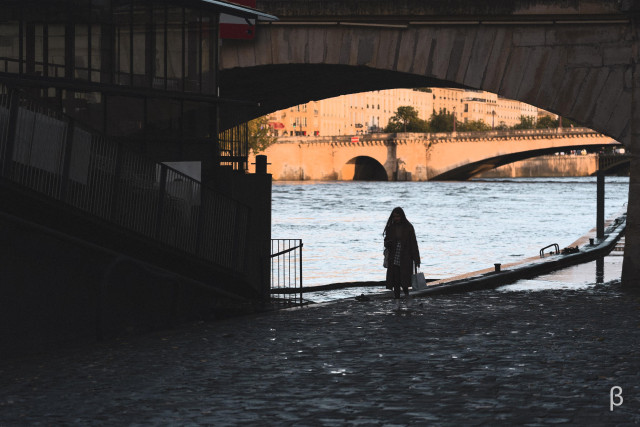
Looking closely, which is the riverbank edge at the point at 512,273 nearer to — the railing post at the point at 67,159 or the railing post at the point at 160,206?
the railing post at the point at 160,206

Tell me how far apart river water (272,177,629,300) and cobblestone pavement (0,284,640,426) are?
1209 centimetres

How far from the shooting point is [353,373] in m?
10.7

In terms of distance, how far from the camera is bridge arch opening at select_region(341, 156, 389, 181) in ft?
436

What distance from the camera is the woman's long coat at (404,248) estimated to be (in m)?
17.9

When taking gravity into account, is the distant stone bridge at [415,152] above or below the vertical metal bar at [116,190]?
above

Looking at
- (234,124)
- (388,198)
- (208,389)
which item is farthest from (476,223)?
(208,389)

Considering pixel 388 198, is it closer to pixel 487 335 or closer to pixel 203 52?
pixel 203 52

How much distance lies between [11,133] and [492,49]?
994 cm

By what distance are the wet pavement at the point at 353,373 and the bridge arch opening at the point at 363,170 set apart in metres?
116

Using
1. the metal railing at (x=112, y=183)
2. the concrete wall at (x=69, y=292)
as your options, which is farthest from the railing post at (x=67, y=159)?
the concrete wall at (x=69, y=292)

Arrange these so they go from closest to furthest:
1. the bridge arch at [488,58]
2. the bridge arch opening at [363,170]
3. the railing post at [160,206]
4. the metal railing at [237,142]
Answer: the railing post at [160,206] < the bridge arch at [488,58] < the metal railing at [237,142] < the bridge arch opening at [363,170]

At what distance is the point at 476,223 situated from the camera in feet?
177

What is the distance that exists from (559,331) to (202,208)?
6123mm

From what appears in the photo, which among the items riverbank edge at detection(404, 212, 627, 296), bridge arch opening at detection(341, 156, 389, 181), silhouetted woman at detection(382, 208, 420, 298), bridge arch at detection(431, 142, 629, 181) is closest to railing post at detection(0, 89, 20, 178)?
silhouetted woman at detection(382, 208, 420, 298)
